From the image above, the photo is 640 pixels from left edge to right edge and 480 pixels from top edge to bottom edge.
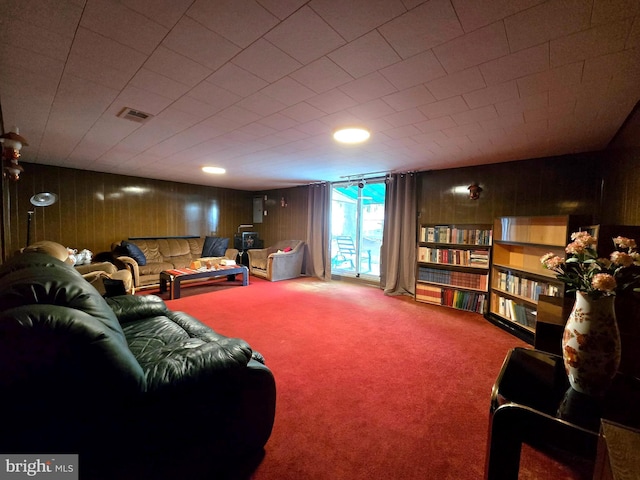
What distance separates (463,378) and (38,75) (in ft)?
12.0

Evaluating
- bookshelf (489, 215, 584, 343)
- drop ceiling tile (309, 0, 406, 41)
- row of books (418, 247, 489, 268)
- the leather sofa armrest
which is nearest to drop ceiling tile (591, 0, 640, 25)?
drop ceiling tile (309, 0, 406, 41)

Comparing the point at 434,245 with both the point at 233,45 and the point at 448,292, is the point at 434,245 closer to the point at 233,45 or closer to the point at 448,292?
the point at 448,292

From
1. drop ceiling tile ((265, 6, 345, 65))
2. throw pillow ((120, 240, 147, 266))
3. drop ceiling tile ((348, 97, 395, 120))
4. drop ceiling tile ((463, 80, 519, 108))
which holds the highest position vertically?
drop ceiling tile ((463, 80, 519, 108))

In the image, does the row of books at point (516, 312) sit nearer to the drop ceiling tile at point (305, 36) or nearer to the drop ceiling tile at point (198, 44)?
the drop ceiling tile at point (305, 36)

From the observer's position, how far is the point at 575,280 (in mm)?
1249

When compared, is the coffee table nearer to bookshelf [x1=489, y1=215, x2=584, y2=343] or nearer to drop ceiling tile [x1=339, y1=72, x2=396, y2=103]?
drop ceiling tile [x1=339, y1=72, x2=396, y2=103]

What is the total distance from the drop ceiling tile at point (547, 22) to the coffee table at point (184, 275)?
4668 millimetres

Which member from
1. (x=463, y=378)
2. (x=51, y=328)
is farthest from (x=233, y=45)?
→ (x=463, y=378)

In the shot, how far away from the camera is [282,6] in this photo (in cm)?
116

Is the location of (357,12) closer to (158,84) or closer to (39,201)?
(158,84)

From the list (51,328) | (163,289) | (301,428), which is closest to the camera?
(51,328)

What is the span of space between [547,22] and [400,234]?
3704 mm

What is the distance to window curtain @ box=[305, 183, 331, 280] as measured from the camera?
231 inches

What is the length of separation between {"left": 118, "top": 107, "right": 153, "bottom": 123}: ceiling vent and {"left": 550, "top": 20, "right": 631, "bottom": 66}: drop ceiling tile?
9.36 feet
